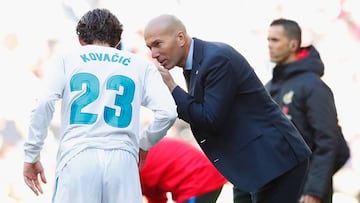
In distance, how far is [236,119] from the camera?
13.6ft

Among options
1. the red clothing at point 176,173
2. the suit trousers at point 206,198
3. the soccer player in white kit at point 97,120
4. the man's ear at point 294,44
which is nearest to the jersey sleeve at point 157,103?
the soccer player in white kit at point 97,120

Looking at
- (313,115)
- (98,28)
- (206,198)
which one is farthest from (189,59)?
(313,115)

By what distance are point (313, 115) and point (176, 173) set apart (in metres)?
0.84

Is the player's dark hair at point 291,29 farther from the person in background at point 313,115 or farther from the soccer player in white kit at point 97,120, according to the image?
the soccer player in white kit at point 97,120

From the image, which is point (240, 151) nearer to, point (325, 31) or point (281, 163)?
point (281, 163)

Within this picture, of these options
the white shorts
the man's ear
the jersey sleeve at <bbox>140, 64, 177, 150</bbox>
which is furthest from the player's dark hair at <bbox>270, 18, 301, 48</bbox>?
the white shorts

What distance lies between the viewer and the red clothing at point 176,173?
4.89 metres

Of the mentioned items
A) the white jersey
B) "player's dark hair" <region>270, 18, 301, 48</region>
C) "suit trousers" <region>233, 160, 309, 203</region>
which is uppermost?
the white jersey

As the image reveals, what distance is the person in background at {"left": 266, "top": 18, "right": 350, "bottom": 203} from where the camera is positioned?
17.1 ft

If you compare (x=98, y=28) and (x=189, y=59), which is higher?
(x=98, y=28)

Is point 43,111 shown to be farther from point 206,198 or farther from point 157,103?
point 206,198

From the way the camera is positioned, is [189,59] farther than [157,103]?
Yes

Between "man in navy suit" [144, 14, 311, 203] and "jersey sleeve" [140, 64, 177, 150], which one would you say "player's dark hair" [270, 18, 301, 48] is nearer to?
"man in navy suit" [144, 14, 311, 203]

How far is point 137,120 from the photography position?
4.05 m
